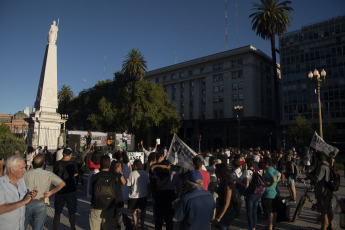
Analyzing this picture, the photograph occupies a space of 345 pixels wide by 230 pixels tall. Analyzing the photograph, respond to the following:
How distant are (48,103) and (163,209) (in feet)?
72.8

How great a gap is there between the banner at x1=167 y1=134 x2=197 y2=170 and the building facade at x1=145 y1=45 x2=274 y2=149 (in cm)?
4546

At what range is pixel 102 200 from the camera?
15.6 feet

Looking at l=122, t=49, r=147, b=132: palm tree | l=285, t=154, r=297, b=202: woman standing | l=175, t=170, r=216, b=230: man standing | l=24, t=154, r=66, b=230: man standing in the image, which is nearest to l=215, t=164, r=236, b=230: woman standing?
l=175, t=170, r=216, b=230: man standing

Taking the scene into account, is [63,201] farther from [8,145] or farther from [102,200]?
[8,145]

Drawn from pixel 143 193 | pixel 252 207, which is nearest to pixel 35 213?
pixel 143 193

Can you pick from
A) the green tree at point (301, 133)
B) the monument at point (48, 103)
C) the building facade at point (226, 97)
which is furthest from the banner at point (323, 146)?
the building facade at point (226, 97)

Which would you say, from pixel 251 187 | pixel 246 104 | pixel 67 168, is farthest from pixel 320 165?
pixel 246 104

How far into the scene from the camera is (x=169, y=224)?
539 centimetres

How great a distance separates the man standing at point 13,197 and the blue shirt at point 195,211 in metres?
2.10

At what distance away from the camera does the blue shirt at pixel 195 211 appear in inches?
142

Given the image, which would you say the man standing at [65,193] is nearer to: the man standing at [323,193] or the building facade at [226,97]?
the man standing at [323,193]

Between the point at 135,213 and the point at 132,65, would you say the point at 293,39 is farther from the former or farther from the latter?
the point at 135,213

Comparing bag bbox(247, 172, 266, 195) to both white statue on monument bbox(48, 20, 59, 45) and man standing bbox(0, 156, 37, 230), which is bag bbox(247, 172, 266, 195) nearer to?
man standing bbox(0, 156, 37, 230)

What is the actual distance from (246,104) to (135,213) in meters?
52.7
